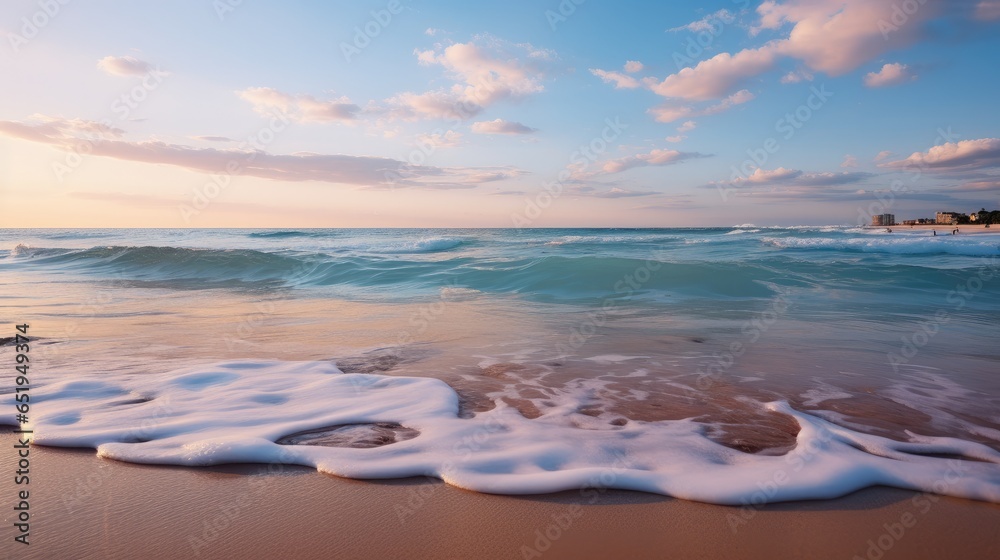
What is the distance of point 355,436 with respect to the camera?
10.7 ft

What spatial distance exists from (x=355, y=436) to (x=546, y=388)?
1.71m

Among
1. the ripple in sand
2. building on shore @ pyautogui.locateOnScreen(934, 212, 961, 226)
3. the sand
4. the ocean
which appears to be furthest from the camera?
building on shore @ pyautogui.locateOnScreen(934, 212, 961, 226)

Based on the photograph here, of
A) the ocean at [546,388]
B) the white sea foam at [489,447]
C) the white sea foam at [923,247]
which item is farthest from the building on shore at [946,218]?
the white sea foam at [489,447]

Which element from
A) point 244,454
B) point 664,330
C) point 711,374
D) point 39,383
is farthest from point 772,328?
point 39,383

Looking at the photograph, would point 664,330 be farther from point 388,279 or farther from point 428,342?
point 388,279

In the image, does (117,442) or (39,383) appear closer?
(117,442)

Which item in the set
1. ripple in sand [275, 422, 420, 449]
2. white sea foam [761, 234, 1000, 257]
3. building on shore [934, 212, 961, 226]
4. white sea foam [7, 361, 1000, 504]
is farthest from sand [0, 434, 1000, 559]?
building on shore [934, 212, 961, 226]

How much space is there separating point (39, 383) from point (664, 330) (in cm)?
658

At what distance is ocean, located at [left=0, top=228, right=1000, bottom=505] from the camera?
9.36 feet

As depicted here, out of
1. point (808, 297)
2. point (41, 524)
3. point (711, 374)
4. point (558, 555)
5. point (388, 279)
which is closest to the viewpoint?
point (558, 555)

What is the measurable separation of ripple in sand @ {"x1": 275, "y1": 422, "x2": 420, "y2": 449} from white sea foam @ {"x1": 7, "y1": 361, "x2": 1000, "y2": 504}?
8cm

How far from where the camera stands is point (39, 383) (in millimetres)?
4328

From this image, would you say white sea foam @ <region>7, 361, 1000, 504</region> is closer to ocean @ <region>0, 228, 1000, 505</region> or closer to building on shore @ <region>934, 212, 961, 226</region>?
ocean @ <region>0, 228, 1000, 505</region>

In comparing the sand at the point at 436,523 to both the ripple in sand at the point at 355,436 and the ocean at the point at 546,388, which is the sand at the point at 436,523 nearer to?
the ocean at the point at 546,388
